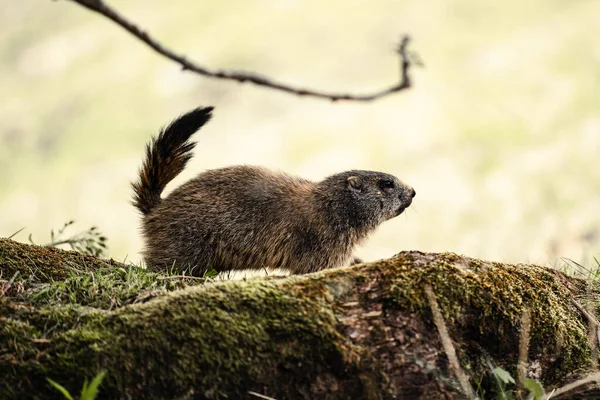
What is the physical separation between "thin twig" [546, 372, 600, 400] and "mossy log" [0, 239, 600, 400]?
43 millimetres

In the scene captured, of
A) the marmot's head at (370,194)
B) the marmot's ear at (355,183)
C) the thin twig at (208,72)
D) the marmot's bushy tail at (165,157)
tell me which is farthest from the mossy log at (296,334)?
the marmot's ear at (355,183)

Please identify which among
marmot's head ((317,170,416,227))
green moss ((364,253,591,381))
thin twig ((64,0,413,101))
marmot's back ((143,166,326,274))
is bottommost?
thin twig ((64,0,413,101))

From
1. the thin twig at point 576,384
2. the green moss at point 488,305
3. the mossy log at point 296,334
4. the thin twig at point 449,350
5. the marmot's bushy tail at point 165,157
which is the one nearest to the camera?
the mossy log at point 296,334

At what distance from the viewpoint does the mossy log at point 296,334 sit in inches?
123

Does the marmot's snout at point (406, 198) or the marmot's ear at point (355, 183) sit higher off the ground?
the marmot's snout at point (406, 198)

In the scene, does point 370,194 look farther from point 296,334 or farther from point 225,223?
point 296,334

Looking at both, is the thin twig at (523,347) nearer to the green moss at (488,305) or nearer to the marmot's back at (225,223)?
the green moss at (488,305)

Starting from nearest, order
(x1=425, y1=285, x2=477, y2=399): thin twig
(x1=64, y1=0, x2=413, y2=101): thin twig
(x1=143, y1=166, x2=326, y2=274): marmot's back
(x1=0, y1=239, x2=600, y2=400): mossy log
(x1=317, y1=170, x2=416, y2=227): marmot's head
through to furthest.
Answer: (x1=64, y1=0, x2=413, y2=101): thin twig → (x1=0, y1=239, x2=600, y2=400): mossy log → (x1=425, y1=285, x2=477, y2=399): thin twig → (x1=143, y1=166, x2=326, y2=274): marmot's back → (x1=317, y1=170, x2=416, y2=227): marmot's head

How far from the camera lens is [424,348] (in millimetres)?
3490

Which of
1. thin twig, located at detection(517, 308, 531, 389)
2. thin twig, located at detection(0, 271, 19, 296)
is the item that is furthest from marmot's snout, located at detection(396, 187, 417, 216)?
thin twig, located at detection(0, 271, 19, 296)

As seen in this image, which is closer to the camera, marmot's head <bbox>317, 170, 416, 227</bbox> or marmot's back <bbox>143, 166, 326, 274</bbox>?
marmot's back <bbox>143, 166, 326, 274</bbox>

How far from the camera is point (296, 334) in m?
3.35

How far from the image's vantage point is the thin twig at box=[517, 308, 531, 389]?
369cm

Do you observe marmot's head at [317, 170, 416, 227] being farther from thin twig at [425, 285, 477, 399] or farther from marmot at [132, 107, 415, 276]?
thin twig at [425, 285, 477, 399]
